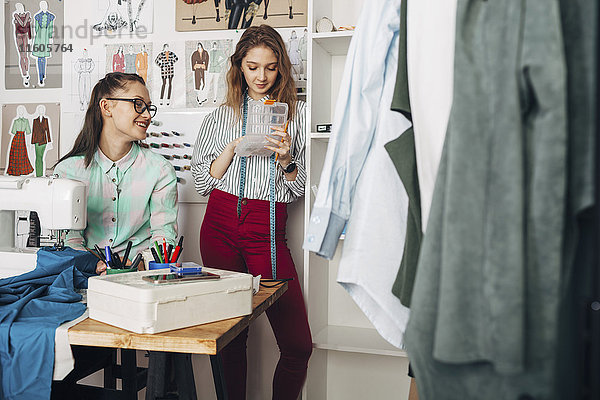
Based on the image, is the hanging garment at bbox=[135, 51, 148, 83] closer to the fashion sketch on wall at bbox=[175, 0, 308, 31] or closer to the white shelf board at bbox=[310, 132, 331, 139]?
the fashion sketch on wall at bbox=[175, 0, 308, 31]

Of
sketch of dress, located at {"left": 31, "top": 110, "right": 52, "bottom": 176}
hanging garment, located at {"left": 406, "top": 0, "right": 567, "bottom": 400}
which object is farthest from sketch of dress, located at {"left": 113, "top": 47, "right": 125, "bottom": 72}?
hanging garment, located at {"left": 406, "top": 0, "right": 567, "bottom": 400}

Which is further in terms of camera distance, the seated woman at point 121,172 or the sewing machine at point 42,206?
the seated woman at point 121,172

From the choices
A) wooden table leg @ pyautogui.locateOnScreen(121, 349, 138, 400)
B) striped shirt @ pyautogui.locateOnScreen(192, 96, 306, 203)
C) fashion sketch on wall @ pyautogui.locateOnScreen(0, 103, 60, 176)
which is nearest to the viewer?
wooden table leg @ pyautogui.locateOnScreen(121, 349, 138, 400)

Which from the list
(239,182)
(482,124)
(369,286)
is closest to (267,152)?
(239,182)

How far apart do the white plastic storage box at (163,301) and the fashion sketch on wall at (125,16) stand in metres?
1.99

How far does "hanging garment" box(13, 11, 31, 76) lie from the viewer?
3104 millimetres

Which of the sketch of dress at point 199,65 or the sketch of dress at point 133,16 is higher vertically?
the sketch of dress at point 133,16

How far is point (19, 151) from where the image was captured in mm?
3100

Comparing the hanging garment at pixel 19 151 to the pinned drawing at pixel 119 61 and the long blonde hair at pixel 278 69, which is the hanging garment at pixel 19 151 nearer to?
the pinned drawing at pixel 119 61

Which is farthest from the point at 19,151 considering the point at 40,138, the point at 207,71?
the point at 207,71

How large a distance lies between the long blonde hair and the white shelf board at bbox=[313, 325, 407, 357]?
1026 mm

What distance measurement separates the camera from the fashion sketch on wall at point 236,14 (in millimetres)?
2730

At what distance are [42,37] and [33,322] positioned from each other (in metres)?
2.35

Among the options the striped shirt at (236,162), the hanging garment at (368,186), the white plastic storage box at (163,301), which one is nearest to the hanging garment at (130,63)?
the striped shirt at (236,162)
